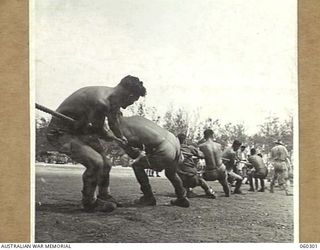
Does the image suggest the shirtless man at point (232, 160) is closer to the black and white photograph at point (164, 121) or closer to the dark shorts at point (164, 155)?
the black and white photograph at point (164, 121)

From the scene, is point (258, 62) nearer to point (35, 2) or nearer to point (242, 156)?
point (242, 156)

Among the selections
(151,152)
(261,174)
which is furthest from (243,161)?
(151,152)

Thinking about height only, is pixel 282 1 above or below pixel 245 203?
above

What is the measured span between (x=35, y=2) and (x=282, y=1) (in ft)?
7.81

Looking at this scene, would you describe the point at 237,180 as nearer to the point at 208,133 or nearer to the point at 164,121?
the point at 208,133

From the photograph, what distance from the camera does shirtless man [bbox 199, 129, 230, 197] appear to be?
5953mm

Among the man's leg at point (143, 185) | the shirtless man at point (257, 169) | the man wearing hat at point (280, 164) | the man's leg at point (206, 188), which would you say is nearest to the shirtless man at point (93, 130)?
the man's leg at point (143, 185)

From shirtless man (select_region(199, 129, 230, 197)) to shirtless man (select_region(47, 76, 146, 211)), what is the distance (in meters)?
0.81

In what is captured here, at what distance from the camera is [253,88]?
234 inches

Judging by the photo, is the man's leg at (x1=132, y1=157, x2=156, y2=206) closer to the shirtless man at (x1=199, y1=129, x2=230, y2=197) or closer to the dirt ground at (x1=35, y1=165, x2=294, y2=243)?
the dirt ground at (x1=35, y1=165, x2=294, y2=243)

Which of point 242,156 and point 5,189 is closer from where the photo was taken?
point 5,189

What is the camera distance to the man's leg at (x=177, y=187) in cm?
588

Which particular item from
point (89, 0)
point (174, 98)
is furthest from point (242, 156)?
point (89, 0)

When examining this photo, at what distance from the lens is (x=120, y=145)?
230 inches
